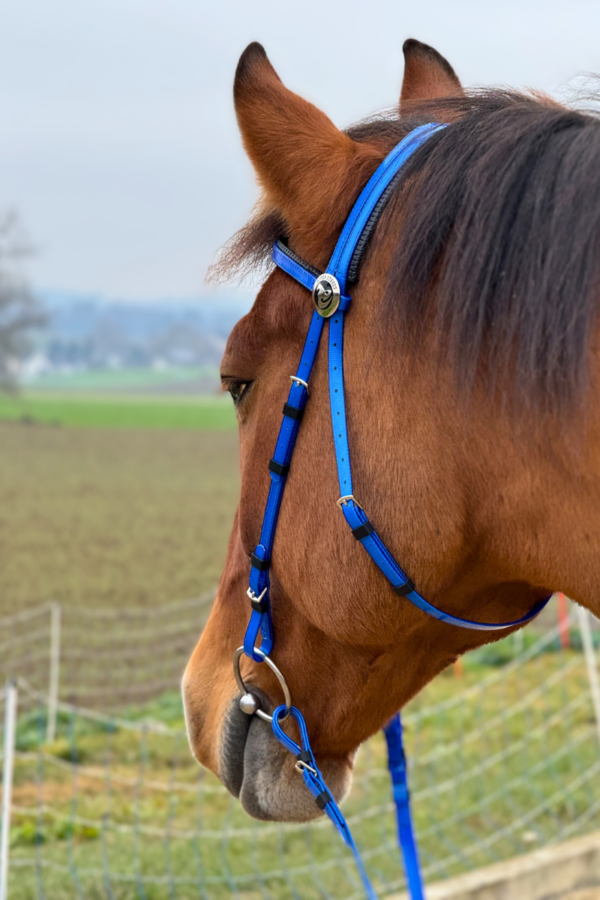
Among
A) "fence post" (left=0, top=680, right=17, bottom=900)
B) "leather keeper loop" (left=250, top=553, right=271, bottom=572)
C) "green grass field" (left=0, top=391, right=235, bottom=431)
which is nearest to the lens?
"leather keeper loop" (left=250, top=553, right=271, bottom=572)

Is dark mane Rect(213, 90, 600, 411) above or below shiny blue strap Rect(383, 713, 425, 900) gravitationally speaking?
above

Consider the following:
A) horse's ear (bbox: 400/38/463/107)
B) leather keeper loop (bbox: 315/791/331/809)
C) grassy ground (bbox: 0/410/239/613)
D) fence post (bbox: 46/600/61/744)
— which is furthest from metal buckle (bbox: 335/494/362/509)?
grassy ground (bbox: 0/410/239/613)

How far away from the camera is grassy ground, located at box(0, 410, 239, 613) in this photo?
358 centimetres

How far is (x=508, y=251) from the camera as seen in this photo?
0.81 meters

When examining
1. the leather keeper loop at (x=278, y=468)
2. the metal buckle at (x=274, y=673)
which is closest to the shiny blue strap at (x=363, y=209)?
the leather keeper loop at (x=278, y=468)

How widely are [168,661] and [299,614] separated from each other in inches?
Result: 117

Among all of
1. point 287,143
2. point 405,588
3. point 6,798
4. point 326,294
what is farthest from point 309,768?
point 6,798

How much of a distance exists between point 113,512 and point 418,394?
3187 millimetres

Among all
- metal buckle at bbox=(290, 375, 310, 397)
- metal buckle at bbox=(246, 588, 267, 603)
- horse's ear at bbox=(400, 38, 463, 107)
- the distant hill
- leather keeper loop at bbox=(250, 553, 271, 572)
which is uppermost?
horse's ear at bbox=(400, 38, 463, 107)

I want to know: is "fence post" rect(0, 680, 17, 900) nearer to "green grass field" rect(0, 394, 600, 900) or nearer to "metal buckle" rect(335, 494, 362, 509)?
"green grass field" rect(0, 394, 600, 900)

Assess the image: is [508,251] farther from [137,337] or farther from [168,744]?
[137,337]

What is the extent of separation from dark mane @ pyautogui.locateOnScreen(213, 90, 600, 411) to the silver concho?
0.07m

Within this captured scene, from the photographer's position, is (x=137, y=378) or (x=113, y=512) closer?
(x=113, y=512)

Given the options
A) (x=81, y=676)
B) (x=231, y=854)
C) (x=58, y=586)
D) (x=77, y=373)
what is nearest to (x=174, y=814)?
(x=231, y=854)
